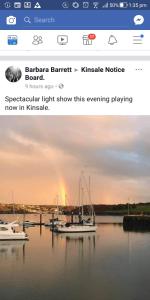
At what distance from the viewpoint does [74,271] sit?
1914 centimetres

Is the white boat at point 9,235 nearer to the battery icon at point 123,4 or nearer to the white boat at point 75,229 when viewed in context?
the white boat at point 75,229

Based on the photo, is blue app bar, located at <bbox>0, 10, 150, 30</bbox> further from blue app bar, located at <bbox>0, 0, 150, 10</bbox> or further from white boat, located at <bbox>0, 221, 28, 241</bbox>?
white boat, located at <bbox>0, 221, 28, 241</bbox>

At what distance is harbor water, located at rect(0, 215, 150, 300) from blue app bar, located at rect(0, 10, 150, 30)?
8678 millimetres

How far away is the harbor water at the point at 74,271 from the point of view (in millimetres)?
13453

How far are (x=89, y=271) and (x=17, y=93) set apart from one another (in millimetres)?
14713

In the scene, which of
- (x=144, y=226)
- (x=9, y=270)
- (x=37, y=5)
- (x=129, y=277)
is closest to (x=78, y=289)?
(x=129, y=277)

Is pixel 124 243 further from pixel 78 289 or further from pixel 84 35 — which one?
pixel 84 35

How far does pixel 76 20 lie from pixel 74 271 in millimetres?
15434

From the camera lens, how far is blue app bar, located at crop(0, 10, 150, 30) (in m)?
5.12

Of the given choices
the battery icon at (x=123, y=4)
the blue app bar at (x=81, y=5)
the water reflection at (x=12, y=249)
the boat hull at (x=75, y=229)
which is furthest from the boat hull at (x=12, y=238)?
the battery icon at (x=123, y=4)

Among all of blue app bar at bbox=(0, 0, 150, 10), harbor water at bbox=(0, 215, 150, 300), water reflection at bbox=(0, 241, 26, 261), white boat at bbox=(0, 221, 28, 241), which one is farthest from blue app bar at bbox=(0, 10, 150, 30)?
white boat at bbox=(0, 221, 28, 241)

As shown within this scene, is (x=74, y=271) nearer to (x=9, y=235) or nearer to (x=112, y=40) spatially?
(x=9, y=235)

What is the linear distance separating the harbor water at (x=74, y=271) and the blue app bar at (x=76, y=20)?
28.5ft

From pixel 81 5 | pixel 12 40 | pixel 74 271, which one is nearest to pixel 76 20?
pixel 81 5
